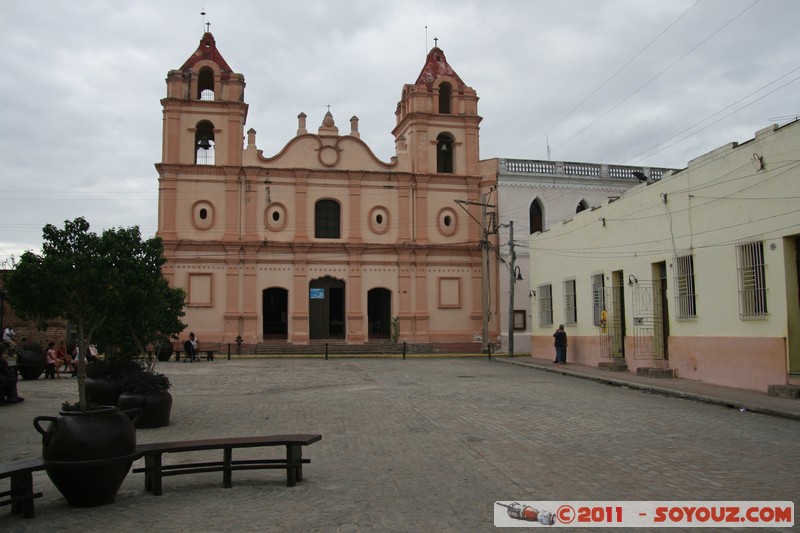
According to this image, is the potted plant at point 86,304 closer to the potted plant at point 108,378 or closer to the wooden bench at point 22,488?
the wooden bench at point 22,488

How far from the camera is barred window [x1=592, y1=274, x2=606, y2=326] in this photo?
79.5ft

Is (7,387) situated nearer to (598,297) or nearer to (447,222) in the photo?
(598,297)

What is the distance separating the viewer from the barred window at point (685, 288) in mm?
18719

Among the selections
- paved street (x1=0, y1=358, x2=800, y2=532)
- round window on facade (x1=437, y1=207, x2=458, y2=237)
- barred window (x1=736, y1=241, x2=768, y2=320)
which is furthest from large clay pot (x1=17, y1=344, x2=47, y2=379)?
round window on facade (x1=437, y1=207, x2=458, y2=237)

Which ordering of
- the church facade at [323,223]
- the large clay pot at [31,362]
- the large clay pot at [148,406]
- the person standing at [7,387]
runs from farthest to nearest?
the church facade at [323,223] < the large clay pot at [31,362] < the person standing at [7,387] < the large clay pot at [148,406]

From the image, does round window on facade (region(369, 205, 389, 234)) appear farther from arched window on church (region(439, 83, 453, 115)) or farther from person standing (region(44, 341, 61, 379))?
person standing (region(44, 341, 61, 379))

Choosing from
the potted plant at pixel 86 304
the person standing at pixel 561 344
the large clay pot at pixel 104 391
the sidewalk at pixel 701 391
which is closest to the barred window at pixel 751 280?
the sidewalk at pixel 701 391

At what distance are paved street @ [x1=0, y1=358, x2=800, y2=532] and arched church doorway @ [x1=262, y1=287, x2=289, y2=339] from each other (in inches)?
768

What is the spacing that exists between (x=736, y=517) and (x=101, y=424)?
5681mm

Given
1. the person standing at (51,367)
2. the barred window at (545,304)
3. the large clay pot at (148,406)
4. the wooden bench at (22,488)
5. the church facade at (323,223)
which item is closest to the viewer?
the wooden bench at (22,488)

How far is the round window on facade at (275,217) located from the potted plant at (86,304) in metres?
26.1

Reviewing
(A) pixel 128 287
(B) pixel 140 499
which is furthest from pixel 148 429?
(B) pixel 140 499

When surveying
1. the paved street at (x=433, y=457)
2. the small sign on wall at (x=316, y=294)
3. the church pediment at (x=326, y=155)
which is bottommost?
the paved street at (x=433, y=457)

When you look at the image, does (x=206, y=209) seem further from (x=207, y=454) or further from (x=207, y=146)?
(x=207, y=454)
